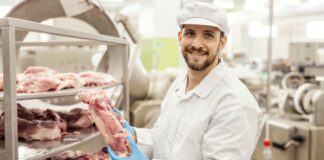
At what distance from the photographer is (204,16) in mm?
1989

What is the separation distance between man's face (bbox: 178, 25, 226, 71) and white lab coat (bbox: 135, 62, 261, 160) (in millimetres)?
111

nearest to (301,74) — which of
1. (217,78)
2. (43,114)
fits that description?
(217,78)

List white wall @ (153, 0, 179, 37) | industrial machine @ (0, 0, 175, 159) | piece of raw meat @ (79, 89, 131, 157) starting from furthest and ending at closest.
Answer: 1. white wall @ (153, 0, 179, 37)
2. industrial machine @ (0, 0, 175, 159)
3. piece of raw meat @ (79, 89, 131, 157)

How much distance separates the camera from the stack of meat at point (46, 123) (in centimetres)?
187

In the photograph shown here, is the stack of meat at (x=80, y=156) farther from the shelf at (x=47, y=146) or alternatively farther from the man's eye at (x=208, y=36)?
the man's eye at (x=208, y=36)

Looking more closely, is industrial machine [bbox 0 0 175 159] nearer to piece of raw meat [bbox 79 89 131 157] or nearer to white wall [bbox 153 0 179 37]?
piece of raw meat [bbox 79 89 131 157]

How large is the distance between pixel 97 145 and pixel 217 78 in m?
0.92

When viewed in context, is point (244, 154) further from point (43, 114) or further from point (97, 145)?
point (43, 114)

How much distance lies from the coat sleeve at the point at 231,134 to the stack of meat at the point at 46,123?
810 millimetres

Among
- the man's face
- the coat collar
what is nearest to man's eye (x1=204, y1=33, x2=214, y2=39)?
the man's face

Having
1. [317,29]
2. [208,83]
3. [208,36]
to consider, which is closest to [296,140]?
[208,83]

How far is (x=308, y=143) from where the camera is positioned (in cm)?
329

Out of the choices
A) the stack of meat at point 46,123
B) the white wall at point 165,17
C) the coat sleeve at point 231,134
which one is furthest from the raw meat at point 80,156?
the white wall at point 165,17

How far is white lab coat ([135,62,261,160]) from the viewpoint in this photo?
5.97ft
